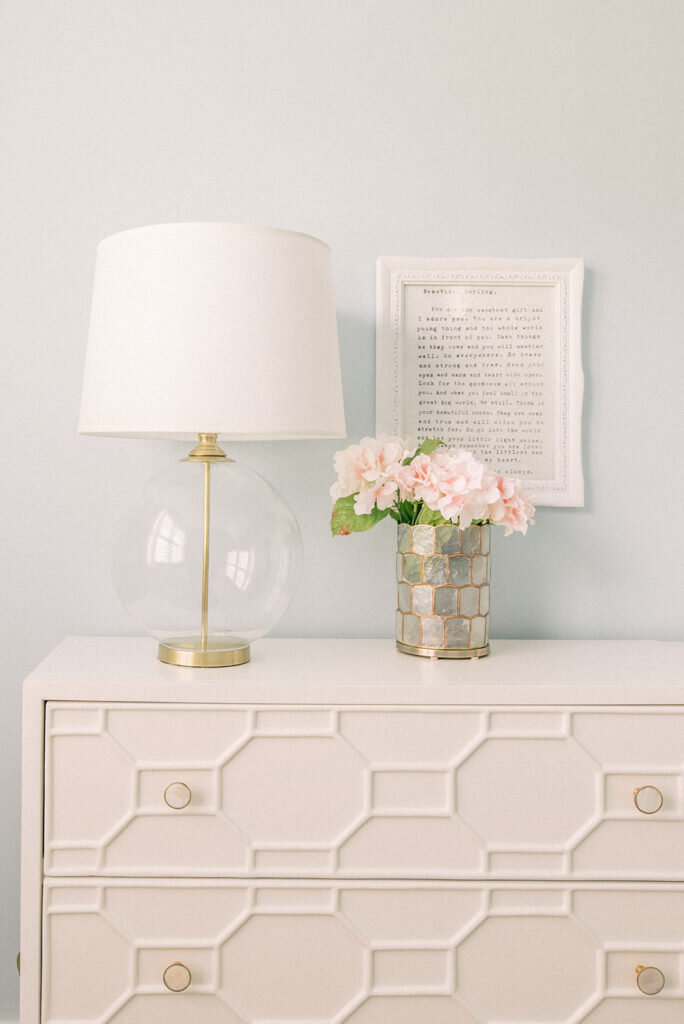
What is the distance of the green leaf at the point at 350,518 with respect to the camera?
130 cm

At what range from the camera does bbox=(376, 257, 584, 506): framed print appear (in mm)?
1488

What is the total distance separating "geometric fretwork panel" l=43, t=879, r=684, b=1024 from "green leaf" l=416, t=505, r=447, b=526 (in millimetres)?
540

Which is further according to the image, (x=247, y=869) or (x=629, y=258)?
(x=629, y=258)

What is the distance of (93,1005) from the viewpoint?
113cm

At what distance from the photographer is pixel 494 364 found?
59.1 inches

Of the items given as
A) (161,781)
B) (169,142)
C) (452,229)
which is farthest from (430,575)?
(169,142)

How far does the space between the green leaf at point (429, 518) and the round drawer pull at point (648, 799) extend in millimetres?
489

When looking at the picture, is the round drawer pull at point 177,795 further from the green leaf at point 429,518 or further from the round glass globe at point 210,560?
the green leaf at point 429,518

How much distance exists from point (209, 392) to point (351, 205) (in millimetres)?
625

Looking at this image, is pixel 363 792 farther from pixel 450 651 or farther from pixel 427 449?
pixel 427 449

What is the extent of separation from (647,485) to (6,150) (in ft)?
4.50

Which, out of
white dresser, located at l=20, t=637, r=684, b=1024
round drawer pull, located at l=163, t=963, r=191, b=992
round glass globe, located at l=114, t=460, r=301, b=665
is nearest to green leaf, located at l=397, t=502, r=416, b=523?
round glass globe, located at l=114, t=460, r=301, b=665

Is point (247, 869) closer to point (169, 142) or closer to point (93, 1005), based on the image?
point (93, 1005)

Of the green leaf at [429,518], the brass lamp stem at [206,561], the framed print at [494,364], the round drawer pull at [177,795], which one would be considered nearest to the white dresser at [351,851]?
the round drawer pull at [177,795]
